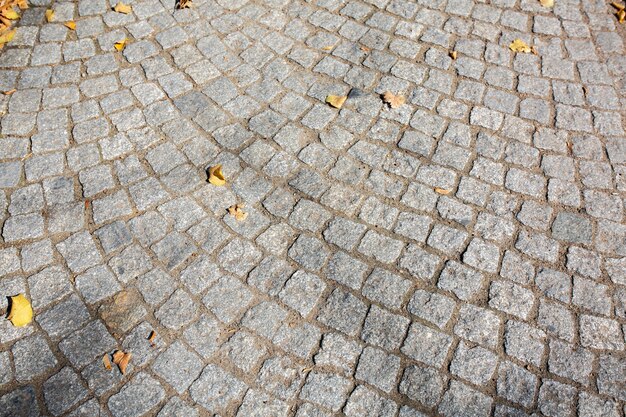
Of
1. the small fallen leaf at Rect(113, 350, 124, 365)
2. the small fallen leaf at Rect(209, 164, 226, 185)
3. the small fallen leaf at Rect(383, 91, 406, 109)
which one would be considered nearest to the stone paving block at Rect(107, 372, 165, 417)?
the small fallen leaf at Rect(113, 350, 124, 365)

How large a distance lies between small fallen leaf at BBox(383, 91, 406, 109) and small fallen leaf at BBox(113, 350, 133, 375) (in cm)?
260

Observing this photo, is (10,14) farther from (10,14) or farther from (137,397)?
(137,397)

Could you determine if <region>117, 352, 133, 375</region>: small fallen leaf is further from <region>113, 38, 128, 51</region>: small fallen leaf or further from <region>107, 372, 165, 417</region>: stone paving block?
<region>113, 38, 128, 51</region>: small fallen leaf

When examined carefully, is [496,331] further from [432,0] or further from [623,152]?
[432,0]

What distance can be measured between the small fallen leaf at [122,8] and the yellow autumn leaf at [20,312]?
2.79 metres

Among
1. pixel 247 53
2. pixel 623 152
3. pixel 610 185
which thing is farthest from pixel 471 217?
pixel 247 53

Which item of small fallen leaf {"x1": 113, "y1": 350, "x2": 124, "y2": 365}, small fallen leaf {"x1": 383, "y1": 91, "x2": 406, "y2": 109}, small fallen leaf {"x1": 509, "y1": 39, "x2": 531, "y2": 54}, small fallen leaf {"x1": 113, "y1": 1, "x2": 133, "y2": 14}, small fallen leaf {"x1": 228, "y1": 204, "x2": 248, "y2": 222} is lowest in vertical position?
small fallen leaf {"x1": 113, "y1": 350, "x2": 124, "y2": 365}

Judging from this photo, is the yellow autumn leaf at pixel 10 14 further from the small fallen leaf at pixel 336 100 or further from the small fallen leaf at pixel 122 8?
the small fallen leaf at pixel 336 100

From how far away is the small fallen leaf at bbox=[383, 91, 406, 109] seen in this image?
455cm

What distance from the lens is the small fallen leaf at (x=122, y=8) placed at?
5.18 m

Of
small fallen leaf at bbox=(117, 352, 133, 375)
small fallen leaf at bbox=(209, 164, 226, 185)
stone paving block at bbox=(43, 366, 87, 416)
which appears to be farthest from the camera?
small fallen leaf at bbox=(209, 164, 226, 185)

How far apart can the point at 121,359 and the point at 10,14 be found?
3478 millimetres

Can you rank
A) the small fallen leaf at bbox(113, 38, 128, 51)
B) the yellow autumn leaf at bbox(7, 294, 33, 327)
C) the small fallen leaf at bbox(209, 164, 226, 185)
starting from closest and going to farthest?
the yellow autumn leaf at bbox(7, 294, 33, 327) → the small fallen leaf at bbox(209, 164, 226, 185) → the small fallen leaf at bbox(113, 38, 128, 51)

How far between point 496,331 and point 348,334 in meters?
0.86
